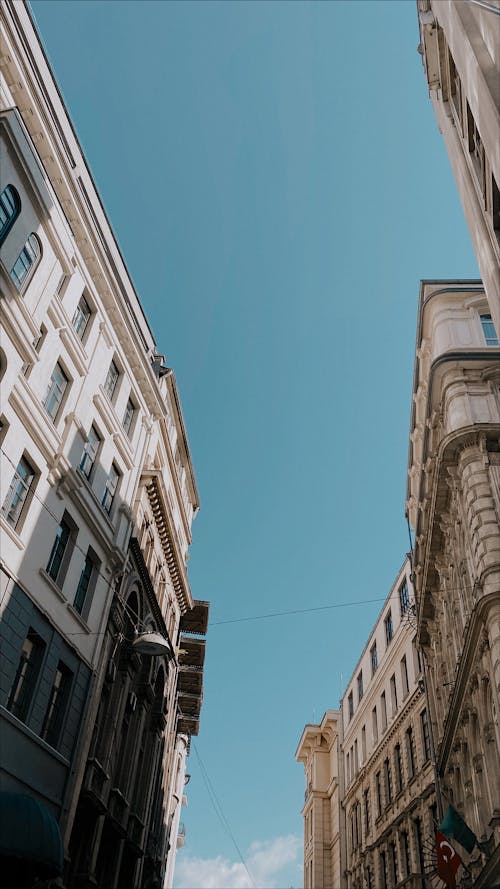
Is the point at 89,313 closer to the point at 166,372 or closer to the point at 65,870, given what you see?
the point at 166,372

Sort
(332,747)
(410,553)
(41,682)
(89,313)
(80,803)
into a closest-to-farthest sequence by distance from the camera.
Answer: (41,682), (80,803), (89,313), (410,553), (332,747)

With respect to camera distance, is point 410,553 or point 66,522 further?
point 410,553

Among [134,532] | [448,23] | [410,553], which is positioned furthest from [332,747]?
[448,23]

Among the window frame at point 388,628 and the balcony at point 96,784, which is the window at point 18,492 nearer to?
the balcony at point 96,784

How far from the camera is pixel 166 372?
112 ft

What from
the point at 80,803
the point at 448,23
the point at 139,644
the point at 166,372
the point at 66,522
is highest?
the point at 166,372

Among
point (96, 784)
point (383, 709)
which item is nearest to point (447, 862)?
point (96, 784)

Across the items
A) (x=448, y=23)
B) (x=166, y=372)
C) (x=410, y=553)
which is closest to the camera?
(x=448, y=23)

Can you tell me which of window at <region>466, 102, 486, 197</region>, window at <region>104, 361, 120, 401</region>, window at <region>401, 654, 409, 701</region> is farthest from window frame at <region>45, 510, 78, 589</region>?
window at <region>401, 654, 409, 701</region>

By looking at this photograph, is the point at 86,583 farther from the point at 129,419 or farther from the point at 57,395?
the point at 129,419

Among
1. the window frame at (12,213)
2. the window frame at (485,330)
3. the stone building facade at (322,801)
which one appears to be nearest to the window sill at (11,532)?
the window frame at (12,213)

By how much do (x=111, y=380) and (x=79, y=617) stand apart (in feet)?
32.3

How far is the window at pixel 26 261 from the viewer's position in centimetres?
1995

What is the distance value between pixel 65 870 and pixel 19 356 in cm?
1482
